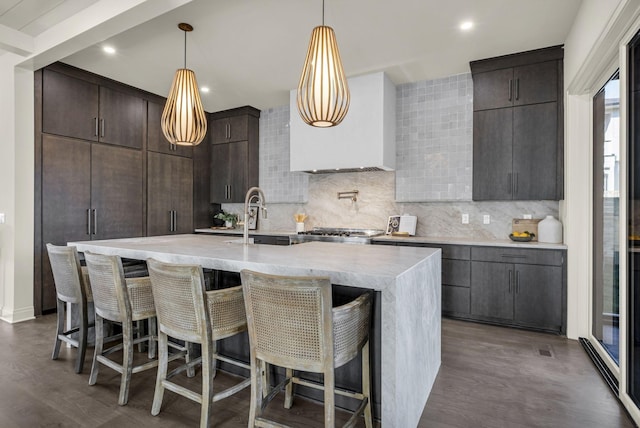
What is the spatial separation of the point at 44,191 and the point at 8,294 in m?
1.13

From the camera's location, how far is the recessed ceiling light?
3123 mm

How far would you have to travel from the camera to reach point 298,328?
1561 millimetres

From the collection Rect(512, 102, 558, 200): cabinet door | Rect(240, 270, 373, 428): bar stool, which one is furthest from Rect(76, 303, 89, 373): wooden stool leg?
Rect(512, 102, 558, 200): cabinet door

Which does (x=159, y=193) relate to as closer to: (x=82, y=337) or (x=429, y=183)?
(x=82, y=337)

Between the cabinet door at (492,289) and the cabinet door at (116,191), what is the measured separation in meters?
4.26

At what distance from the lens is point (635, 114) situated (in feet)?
6.98

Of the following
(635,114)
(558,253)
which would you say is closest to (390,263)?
(635,114)

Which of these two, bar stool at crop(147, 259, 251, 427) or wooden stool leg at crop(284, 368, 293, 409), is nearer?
bar stool at crop(147, 259, 251, 427)

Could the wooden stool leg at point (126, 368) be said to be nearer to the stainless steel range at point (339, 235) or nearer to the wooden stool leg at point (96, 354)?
the wooden stool leg at point (96, 354)

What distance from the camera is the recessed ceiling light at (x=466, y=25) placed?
10.2 feet

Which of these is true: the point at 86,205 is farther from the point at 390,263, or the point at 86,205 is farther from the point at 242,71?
the point at 390,263

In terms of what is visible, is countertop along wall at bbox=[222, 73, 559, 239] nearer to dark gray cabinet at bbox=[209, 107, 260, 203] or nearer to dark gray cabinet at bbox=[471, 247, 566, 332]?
dark gray cabinet at bbox=[471, 247, 566, 332]

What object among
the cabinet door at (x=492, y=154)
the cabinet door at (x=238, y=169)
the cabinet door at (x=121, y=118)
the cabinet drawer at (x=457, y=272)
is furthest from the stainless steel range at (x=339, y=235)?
the cabinet door at (x=121, y=118)

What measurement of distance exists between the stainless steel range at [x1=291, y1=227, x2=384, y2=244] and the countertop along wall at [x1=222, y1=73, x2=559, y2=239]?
0.14 m
